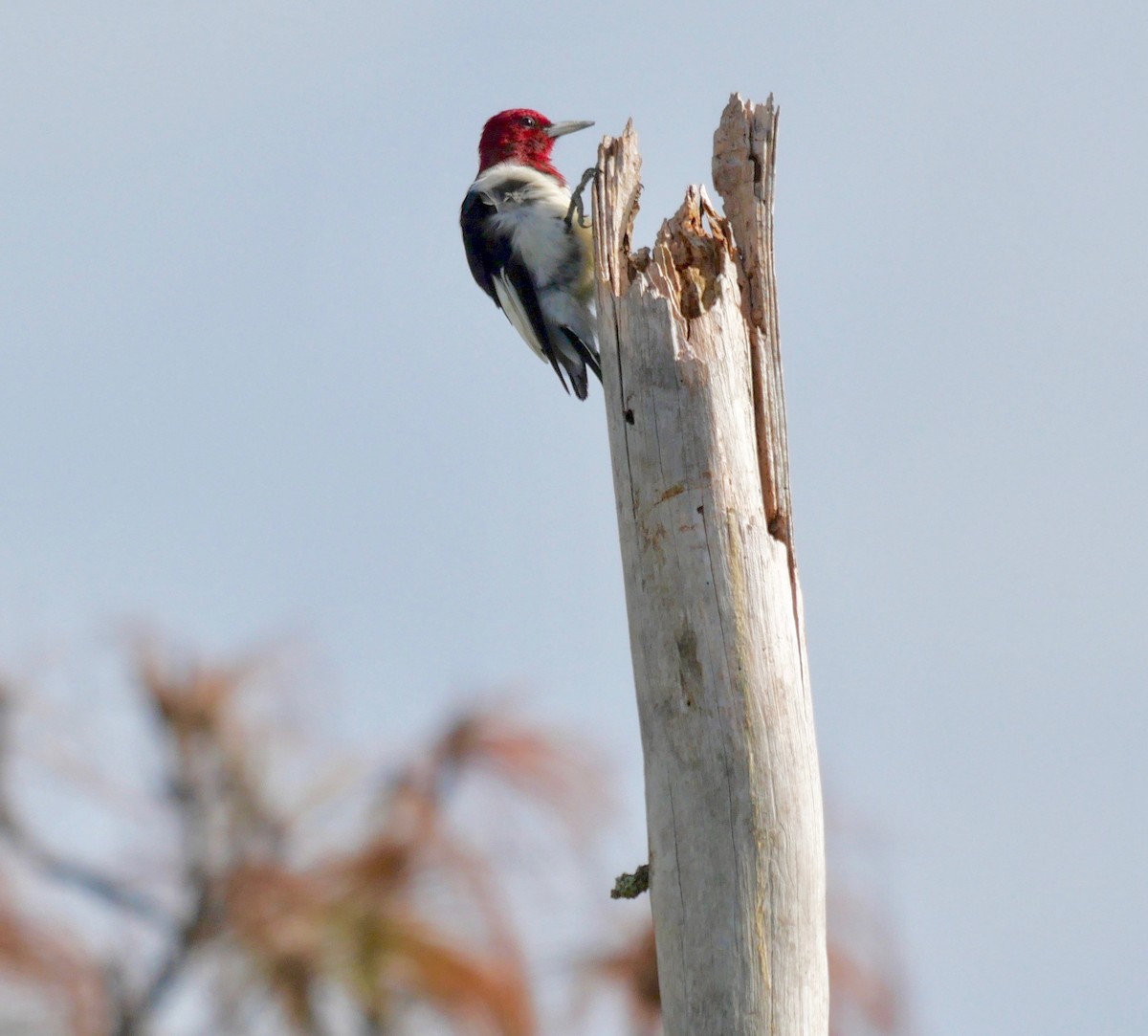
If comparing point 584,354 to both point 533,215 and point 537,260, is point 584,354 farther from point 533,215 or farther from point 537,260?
point 533,215

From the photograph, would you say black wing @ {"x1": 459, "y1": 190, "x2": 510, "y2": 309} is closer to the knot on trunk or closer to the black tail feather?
the black tail feather

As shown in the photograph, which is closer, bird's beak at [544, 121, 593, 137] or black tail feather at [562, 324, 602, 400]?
black tail feather at [562, 324, 602, 400]

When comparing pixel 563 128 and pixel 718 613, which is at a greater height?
pixel 563 128

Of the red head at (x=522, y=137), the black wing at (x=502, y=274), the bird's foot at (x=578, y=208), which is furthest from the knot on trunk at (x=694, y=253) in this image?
the red head at (x=522, y=137)

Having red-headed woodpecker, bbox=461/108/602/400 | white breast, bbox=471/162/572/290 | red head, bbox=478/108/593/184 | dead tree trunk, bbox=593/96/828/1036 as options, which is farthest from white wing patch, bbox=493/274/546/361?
dead tree trunk, bbox=593/96/828/1036

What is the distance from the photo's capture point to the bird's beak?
20.0 ft

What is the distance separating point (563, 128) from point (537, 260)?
1.22 meters

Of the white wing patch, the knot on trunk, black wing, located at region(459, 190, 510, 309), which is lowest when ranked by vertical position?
the knot on trunk

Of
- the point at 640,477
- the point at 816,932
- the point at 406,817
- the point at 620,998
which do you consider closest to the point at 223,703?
the point at 406,817

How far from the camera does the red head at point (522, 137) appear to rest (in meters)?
6.04

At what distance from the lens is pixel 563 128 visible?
20.1 ft

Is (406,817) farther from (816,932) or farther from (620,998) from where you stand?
(816,932)

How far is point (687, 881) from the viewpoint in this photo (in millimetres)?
2645

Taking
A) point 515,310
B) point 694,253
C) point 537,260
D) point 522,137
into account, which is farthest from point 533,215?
point 694,253
